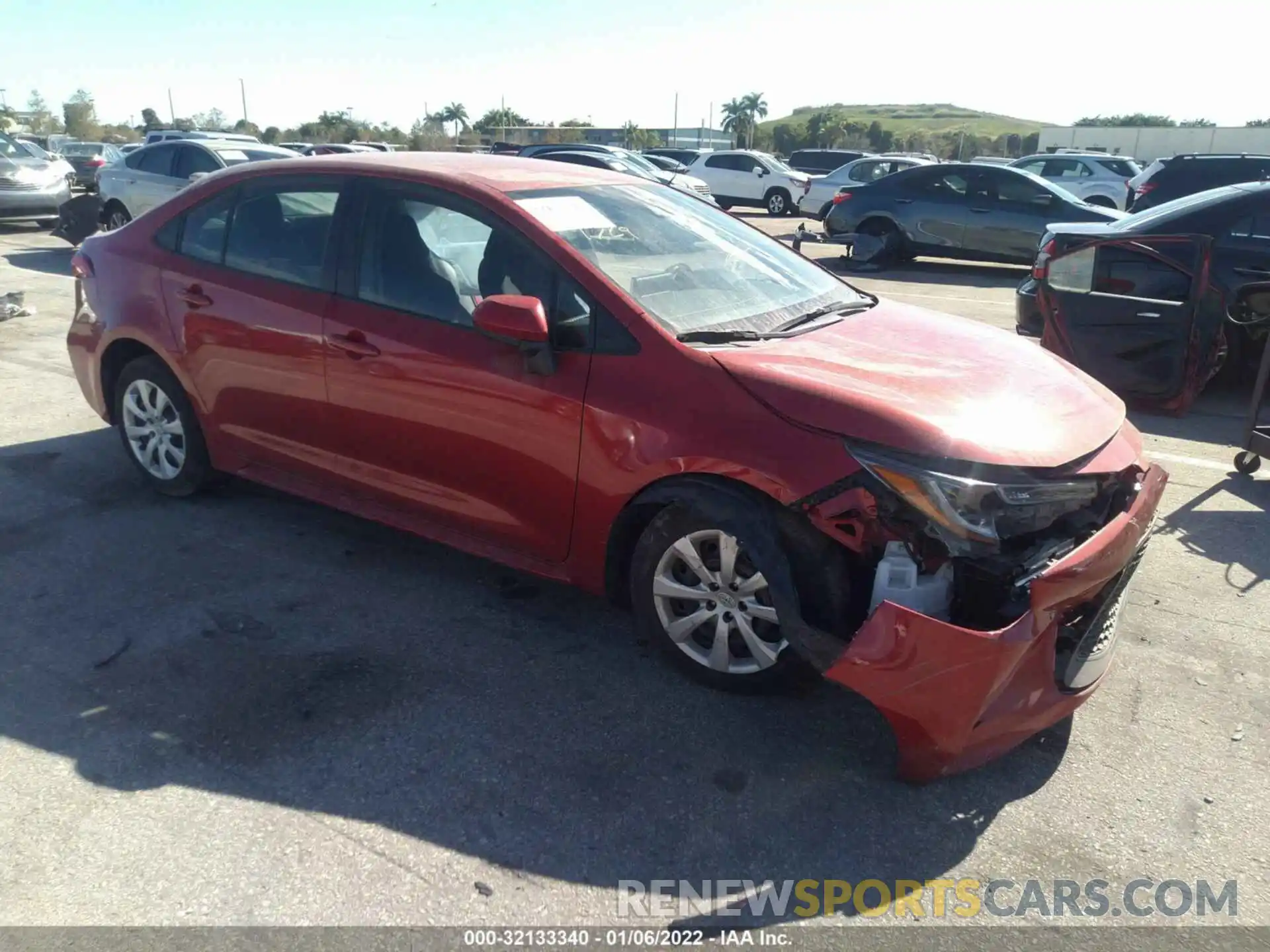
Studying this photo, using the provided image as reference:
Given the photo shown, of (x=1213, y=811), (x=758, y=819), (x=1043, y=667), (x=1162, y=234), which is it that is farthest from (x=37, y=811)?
(x=1162, y=234)

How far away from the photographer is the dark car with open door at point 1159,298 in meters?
6.61

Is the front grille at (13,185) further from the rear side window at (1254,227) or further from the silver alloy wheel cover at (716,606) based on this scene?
the rear side window at (1254,227)

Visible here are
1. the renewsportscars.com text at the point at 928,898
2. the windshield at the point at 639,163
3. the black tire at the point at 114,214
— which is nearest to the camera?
the renewsportscars.com text at the point at 928,898

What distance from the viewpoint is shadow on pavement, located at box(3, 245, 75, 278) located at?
13219 millimetres

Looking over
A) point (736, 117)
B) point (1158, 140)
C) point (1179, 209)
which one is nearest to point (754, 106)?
point (736, 117)

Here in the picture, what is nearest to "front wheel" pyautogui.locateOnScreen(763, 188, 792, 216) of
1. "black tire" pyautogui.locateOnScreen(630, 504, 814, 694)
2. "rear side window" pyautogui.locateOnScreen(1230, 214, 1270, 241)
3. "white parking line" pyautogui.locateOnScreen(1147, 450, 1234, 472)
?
"rear side window" pyautogui.locateOnScreen(1230, 214, 1270, 241)

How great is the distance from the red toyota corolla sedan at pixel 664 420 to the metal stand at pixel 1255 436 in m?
2.37

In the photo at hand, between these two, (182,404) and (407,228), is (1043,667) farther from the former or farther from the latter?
(182,404)

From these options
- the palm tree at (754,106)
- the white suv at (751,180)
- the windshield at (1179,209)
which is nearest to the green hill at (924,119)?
the palm tree at (754,106)

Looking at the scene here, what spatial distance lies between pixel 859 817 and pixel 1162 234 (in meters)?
6.35

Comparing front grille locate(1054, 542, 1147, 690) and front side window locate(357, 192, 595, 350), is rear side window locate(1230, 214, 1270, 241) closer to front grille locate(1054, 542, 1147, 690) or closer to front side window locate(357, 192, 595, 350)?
front grille locate(1054, 542, 1147, 690)

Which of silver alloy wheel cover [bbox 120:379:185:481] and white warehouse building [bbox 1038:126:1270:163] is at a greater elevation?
white warehouse building [bbox 1038:126:1270:163]

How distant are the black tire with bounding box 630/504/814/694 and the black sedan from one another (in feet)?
41.4

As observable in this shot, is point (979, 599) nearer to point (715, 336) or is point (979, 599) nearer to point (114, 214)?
point (715, 336)
